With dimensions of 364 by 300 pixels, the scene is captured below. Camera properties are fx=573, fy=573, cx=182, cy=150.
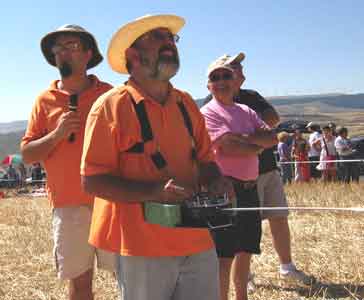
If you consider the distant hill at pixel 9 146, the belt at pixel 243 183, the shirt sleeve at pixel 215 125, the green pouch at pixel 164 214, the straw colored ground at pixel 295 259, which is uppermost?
Result: the shirt sleeve at pixel 215 125

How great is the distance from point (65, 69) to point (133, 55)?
0.92 m

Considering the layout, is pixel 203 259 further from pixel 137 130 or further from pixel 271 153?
pixel 271 153

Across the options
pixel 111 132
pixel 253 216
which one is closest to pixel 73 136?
pixel 111 132

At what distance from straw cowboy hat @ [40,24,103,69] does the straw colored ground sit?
Result: 2033 mm

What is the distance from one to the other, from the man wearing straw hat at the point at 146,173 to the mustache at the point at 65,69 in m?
0.82

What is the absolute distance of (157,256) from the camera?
2393 mm

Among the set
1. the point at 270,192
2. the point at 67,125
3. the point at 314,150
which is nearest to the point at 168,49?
the point at 67,125

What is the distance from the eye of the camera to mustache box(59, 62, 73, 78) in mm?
3334

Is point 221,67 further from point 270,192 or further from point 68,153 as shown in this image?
point 270,192

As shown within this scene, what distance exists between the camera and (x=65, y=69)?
10.9ft

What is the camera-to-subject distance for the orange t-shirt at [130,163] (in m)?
2.38

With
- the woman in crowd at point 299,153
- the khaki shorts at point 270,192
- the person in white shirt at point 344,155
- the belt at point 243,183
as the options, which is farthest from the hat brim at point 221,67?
the woman in crowd at point 299,153

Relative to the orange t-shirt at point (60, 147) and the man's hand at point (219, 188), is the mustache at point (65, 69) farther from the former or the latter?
the man's hand at point (219, 188)

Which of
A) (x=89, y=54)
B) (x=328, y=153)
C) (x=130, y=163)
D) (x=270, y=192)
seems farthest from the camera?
(x=328, y=153)
